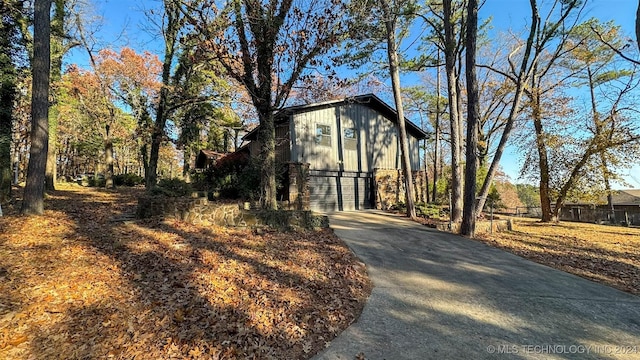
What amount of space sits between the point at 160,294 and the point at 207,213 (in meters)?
4.03

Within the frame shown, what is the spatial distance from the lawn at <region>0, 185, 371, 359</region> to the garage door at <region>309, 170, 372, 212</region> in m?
8.23

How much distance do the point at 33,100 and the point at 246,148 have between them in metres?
10.7

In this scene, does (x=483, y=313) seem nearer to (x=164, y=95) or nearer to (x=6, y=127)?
(x=6, y=127)

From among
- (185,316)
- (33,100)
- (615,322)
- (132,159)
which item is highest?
(132,159)

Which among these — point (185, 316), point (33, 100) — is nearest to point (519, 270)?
point (185, 316)

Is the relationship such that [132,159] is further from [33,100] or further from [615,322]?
[615,322]

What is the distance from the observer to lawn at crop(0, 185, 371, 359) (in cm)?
301

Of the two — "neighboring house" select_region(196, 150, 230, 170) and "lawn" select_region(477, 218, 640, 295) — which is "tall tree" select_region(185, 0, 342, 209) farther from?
"neighboring house" select_region(196, 150, 230, 170)

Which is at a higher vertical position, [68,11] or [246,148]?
[68,11]

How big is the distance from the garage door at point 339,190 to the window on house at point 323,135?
155cm

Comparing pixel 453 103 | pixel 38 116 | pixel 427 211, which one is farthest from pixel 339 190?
pixel 38 116

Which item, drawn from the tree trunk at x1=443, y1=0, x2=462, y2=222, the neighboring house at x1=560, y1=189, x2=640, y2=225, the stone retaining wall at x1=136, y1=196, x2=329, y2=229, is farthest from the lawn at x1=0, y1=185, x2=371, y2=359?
the neighboring house at x1=560, y1=189, x2=640, y2=225

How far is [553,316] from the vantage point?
4.17m

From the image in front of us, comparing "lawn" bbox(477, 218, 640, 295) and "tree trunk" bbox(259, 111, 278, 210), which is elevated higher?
"tree trunk" bbox(259, 111, 278, 210)
